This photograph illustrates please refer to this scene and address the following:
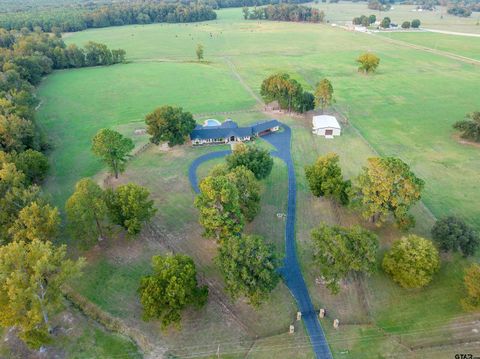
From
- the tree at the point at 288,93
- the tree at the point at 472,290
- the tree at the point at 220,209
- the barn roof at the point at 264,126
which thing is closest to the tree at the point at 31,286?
the tree at the point at 220,209

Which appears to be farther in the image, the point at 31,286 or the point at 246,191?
the point at 246,191

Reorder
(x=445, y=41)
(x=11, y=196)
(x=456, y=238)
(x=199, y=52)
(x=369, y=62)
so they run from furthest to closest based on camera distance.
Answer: (x=445, y=41) < (x=199, y=52) < (x=369, y=62) < (x=11, y=196) < (x=456, y=238)

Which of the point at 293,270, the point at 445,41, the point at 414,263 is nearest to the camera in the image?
the point at 414,263

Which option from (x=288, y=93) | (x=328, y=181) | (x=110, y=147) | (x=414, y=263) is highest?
(x=288, y=93)

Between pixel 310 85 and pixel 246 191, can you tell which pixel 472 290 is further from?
pixel 310 85

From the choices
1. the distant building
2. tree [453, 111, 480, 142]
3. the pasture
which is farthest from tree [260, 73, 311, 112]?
tree [453, 111, 480, 142]

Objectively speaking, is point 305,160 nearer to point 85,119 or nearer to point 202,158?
point 202,158

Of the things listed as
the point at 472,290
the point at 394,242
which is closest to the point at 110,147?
the point at 394,242
